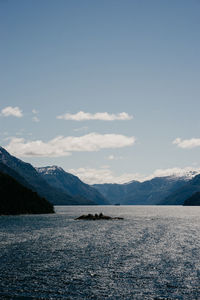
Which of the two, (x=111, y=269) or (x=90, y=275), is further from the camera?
(x=111, y=269)

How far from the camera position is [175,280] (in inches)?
1742

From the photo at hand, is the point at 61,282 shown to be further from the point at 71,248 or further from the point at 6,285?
the point at 71,248

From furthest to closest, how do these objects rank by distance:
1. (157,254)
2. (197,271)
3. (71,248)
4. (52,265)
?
(71,248) → (157,254) → (52,265) → (197,271)

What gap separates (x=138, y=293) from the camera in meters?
37.4

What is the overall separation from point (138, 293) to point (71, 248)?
41.6m

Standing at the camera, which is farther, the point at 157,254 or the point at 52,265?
the point at 157,254

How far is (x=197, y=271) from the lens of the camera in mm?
50344

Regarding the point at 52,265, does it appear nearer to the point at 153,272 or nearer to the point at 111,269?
the point at 111,269

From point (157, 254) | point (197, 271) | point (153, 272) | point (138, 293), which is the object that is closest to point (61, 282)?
point (138, 293)

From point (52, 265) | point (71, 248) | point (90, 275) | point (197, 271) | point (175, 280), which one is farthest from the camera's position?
point (71, 248)

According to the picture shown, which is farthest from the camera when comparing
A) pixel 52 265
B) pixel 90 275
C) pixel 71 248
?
pixel 71 248

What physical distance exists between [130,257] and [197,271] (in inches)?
639

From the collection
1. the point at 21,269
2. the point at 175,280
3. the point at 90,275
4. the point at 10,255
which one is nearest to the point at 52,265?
the point at 21,269

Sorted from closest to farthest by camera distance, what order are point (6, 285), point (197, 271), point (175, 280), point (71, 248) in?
point (6, 285), point (175, 280), point (197, 271), point (71, 248)
